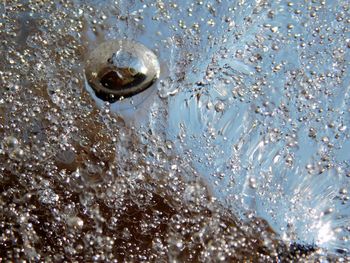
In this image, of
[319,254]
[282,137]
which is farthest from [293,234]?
[282,137]

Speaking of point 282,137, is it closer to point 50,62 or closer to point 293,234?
point 293,234

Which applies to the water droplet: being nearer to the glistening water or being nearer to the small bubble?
the glistening water

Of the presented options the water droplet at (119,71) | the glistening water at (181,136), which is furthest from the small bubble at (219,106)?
the water droplet at (119,71)

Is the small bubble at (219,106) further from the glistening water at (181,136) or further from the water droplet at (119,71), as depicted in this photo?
the water droplet at (119,71)

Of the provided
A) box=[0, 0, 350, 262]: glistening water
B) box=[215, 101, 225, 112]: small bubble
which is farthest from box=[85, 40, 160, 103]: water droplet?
box=[215, 101, 225, 112]: small bubble

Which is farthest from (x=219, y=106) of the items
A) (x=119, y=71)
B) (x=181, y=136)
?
(x=119, y=71)
